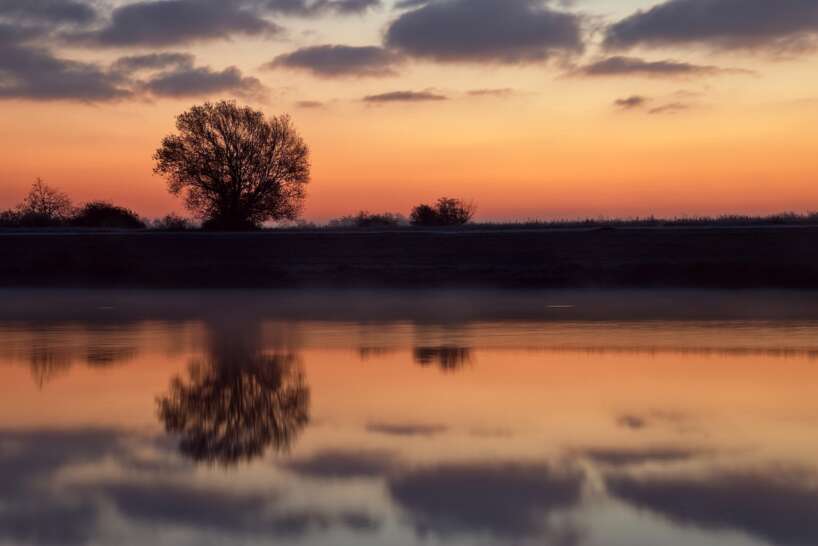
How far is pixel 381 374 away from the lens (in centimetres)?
1833

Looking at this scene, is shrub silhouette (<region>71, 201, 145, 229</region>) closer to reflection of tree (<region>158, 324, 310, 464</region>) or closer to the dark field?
the dark field

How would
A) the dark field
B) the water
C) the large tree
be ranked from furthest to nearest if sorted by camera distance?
1. the large tree
2. the dark field
3. the water

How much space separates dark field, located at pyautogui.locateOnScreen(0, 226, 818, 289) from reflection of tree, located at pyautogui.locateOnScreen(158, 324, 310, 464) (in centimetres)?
2813

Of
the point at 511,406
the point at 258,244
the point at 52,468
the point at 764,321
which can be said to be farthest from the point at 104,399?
the point at 258,244

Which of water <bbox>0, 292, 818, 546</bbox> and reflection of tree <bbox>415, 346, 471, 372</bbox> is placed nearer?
water <bbox>0, 292, 818, 546</bbox>

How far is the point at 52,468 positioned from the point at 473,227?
52.6 metres

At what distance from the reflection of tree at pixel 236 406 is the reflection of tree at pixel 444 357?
239 centimetres

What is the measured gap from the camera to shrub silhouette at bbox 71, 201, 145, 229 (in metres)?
83.2

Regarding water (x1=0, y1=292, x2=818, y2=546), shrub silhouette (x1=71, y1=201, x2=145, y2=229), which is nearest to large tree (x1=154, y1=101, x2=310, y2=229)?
shrub silhouette (x1=71, y1=201, x2=145, y2=229)

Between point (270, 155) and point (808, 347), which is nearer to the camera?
point (808, 347)

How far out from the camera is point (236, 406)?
48.9ft

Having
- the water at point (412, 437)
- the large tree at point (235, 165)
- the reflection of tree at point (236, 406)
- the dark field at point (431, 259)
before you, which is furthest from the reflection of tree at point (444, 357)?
the large tree at point (235, 165)

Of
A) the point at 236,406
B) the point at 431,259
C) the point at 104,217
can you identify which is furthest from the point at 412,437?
Answer: the point at 104,217

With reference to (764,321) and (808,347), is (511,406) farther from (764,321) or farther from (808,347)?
(764,321)
